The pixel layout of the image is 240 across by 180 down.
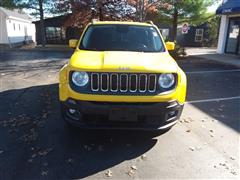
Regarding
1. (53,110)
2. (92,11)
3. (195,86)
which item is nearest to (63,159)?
(53,110)

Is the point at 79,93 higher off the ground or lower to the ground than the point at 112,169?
higher

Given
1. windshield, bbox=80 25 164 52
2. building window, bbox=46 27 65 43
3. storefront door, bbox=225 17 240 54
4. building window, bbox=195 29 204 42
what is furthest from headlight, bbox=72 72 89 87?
building window, bbox=195 29 204 42

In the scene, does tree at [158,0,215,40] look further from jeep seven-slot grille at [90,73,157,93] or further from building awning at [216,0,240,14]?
jeep seven-slot grille at [90,73,157,93]

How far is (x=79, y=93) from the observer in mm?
3928

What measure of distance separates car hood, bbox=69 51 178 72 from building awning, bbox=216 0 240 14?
1357 cm

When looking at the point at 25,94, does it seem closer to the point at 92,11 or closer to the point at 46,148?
the point at 46,148

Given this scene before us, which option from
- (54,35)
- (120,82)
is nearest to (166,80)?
(120,82)

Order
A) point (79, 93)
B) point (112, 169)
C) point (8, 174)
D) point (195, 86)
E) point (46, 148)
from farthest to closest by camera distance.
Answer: point (195, 86) → point (46, 148) → point (79, 93) → point (112, 169) → point (8, 174)

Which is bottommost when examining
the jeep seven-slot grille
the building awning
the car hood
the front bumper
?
the front bumper

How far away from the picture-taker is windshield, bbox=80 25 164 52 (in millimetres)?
5168

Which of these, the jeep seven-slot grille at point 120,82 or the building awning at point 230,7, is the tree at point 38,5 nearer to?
the building awning at point 230,7

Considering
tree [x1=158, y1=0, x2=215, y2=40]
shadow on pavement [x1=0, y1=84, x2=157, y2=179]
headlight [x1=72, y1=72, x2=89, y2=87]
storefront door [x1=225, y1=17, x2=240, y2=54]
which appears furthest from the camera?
tree [x1=158, y1=0, x2=215, y2=40]

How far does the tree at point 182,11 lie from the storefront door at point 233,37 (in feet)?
17.9

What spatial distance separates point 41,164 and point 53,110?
2.35 m
